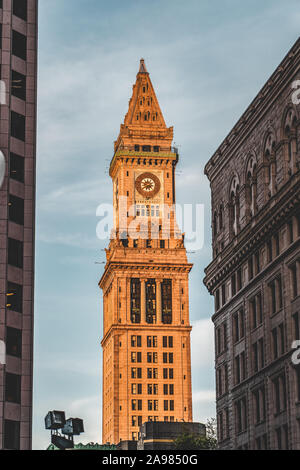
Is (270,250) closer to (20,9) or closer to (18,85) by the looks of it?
(18,85)

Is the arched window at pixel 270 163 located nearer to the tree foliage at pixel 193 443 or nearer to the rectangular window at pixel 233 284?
the rectangular window at pixel 233 284

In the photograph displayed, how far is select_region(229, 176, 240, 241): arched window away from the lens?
10606 cm

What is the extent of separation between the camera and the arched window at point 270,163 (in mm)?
96062

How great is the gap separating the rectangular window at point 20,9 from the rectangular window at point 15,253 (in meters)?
22.3

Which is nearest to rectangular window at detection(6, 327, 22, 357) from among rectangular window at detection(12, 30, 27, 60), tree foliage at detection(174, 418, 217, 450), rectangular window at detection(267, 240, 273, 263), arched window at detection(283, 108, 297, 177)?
rectangular window at detection(267, 240, 273, 263)

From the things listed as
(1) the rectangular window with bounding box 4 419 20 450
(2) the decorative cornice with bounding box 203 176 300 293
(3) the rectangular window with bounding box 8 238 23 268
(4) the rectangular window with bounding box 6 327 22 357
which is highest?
(2) the decorative cornice with bounding box 203 176 300 293

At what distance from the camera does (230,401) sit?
103 meters

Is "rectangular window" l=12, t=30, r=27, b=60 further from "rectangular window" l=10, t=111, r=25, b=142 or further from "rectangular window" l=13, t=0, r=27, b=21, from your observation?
"rectangular window" l=10, t=111, r=25, b=142

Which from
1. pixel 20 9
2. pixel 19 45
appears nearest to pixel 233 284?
pixel 19 45

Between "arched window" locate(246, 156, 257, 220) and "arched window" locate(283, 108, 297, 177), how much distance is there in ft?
27.9

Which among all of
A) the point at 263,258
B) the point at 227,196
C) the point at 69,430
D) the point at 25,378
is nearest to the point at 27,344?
the point at 25,378

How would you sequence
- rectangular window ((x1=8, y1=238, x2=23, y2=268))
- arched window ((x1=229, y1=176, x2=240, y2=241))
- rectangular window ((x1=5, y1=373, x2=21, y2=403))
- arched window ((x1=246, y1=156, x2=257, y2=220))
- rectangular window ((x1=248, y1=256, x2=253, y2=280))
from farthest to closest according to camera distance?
1. arched window ((x1=229, y1=176, x2=240, y2=241))
2. arched window ((x1=246, y1=156, x2=257, y2=220))
3. rectangular window ((x1=248, y1=256, x2=253, y2=280))
4. rectangular window ((x1=8, y1=238, x2=23, y2=268))
5. rectangular window ((x1=5, y1=373, x2=21, y2=403))

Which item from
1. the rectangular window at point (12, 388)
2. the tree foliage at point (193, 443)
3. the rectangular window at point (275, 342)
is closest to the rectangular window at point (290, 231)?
the rectangular window at point (275, 342)
